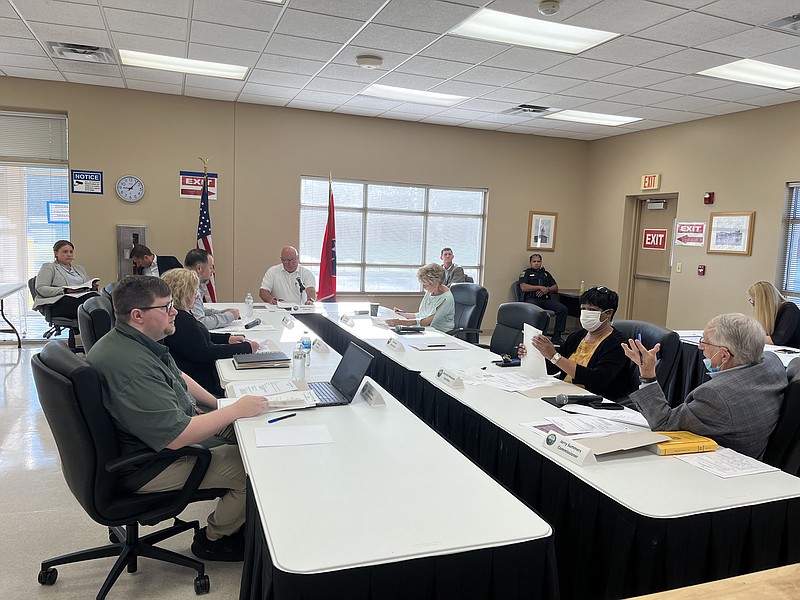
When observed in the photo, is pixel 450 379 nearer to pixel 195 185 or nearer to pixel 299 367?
pixel 299 367

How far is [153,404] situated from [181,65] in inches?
190

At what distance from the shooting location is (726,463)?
1.89 metres

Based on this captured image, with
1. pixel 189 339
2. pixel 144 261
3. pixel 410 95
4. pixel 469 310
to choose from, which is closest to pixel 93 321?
pixel 189 339

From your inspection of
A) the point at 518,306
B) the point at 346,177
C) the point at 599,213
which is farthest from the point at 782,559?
the point at 599,213

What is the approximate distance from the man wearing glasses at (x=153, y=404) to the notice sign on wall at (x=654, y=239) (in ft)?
22.9

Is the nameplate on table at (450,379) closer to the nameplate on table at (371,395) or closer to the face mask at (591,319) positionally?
the nameplate on table at (371,395)

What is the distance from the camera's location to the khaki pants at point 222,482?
82.7 inches

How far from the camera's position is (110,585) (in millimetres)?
2127

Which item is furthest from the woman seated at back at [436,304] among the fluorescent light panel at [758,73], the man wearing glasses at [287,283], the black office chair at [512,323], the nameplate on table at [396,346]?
the fluorescent light panel at [758,73]

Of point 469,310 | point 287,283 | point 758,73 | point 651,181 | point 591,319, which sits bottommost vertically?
point 469,310

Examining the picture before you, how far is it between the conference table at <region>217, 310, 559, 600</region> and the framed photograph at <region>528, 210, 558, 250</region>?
7070 mm

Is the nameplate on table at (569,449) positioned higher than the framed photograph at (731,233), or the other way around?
the framed photograph at (731,233)

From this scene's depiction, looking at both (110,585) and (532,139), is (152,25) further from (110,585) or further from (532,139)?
(532,139)

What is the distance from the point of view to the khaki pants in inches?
82.7
